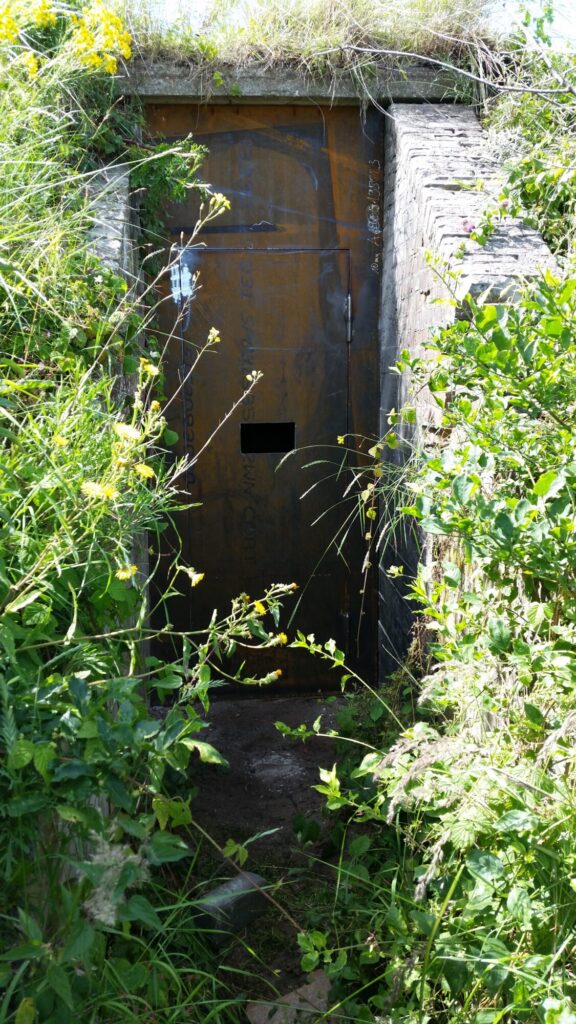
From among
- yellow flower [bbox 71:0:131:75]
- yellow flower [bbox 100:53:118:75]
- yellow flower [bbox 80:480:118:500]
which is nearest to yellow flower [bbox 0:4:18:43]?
yellow flower [bbox 71:0:131:75]

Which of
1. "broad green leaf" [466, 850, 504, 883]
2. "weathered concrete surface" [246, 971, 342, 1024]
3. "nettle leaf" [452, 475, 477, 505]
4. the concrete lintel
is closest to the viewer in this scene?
"broad green leaf" [466, 850, 504, 883]

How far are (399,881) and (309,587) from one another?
2.44m

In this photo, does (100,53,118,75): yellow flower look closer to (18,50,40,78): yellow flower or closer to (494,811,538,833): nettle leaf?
(18,50,40,78): yellow flower

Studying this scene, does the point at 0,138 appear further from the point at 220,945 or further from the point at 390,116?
the point at 220,945

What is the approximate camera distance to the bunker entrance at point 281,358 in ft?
15.0

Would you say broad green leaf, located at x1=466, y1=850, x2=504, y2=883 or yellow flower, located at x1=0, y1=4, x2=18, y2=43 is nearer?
broad green leaf, located at x1=466, y1=850, x2=504, y2=883

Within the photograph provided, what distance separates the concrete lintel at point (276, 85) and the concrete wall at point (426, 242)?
97mm

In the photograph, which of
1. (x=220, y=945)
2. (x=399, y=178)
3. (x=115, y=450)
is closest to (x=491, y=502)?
(x=115, y=450)

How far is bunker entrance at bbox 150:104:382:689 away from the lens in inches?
180

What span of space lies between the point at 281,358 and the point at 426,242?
3.97ft

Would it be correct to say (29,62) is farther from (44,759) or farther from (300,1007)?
(300,1007)

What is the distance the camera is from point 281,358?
4.71 meters

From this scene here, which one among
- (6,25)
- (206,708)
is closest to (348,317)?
(6,25)

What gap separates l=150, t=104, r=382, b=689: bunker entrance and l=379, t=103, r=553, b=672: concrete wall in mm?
181
